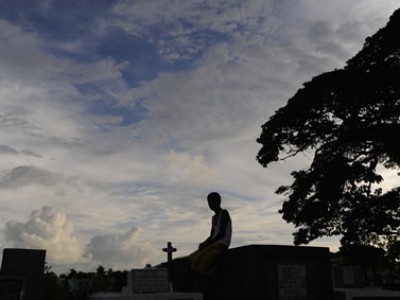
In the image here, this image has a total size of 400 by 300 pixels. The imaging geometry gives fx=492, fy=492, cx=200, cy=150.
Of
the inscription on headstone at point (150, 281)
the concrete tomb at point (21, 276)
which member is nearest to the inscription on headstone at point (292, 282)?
the inscription on headstone at point (150, 281)

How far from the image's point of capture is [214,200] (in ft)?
27.7

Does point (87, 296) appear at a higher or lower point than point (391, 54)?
lower

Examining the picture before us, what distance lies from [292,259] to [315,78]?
12.8m

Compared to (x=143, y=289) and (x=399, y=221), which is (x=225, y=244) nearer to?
(x=143, y=289)

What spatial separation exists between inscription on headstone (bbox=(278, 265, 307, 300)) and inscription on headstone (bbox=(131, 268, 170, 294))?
201 cm

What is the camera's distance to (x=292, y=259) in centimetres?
872

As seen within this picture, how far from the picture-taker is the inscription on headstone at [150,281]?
845 cm

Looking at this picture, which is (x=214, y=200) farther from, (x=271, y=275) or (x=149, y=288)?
(x=149, y=288)

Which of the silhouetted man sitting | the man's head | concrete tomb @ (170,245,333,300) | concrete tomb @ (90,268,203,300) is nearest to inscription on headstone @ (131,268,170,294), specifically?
concrete tomb @ (90,268,203,300)

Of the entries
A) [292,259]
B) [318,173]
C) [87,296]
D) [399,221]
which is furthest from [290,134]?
[87,296]

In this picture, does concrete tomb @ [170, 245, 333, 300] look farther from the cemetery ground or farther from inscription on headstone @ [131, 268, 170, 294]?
inscription on headstone @ [131, 268, 170, 294]

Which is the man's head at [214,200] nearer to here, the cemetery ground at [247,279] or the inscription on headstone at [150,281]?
the cemetery ground at [247,279]

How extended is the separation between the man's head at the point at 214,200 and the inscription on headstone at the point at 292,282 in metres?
1.48

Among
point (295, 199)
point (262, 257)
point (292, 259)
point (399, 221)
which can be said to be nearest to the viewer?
point (262, 257)
